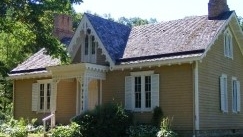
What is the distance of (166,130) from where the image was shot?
2020 centimetres

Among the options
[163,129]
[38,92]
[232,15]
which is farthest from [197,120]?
[38,92]

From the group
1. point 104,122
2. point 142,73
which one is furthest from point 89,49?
point 104,122

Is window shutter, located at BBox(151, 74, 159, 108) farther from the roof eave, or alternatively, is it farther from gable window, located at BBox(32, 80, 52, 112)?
gable window, located at BBox(32, 80, 52, 112)

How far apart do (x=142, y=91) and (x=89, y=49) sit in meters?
4.81

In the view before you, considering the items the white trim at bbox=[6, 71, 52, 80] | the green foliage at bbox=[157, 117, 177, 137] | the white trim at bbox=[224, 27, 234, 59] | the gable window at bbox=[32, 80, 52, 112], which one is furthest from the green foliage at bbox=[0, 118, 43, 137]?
the white trim at bbox=[224, 27, 234, 59]

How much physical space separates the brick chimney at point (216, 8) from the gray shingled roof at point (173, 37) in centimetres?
45

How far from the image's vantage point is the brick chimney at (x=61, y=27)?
33.4 metres

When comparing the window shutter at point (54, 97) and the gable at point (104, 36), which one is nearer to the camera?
the gable at point (104, 36)

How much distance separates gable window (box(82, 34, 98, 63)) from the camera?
84.0 feet

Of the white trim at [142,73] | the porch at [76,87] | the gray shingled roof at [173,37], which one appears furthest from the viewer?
the porch at [76,87]

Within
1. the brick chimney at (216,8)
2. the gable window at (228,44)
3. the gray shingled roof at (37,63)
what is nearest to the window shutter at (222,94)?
the gable window at (228,44)

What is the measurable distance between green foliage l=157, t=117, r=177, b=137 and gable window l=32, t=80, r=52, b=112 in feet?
31.0

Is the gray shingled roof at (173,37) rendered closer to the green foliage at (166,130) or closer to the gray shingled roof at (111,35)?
the gray shingled roof at (111,35)

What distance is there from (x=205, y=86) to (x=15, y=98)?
14512 mm
